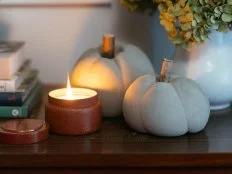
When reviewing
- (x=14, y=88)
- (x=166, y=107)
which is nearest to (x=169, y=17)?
(x=166, y=107)

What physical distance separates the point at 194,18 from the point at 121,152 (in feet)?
0.88

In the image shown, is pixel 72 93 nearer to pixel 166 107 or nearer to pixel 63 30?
pixel 166 107

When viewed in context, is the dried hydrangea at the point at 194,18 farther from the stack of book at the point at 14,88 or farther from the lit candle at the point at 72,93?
the stack of book at the point at 14,88

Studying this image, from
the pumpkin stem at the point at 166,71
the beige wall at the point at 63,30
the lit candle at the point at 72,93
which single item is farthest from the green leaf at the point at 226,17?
the beige wall at the point at 63,30

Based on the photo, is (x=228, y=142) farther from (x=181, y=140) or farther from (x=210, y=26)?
(x=210, y=26)

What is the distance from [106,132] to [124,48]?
195mm

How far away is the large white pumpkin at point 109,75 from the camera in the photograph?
916mm

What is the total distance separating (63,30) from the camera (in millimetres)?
1198

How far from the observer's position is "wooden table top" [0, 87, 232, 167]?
0.75m

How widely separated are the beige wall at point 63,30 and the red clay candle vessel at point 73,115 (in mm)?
373

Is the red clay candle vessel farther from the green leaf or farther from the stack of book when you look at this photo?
the green leaf

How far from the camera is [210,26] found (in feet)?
2.90

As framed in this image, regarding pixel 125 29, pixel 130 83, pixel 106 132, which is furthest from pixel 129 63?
pixel 125 29

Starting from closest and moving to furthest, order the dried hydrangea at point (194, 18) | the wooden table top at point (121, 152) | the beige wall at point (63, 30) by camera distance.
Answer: the wooden table top at point (121, 152)
the dried hydrangea at point (194, 18)
the beige wall at point (63, 30)
